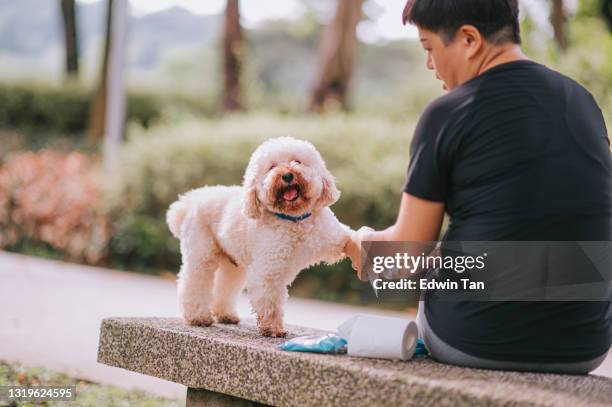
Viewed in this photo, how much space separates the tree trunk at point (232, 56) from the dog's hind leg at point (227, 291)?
13.9m

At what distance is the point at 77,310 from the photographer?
24.8 feet

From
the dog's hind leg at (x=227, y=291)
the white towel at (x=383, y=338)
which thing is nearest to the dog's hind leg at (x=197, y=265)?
the dog's hind leg at (x=227, y=291)

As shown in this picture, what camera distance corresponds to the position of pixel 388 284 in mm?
3160

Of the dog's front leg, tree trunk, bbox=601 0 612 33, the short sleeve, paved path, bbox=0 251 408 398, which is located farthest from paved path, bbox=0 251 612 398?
tree trunk, bbox=601 0 612 33

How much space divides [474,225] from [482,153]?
24 centimetres

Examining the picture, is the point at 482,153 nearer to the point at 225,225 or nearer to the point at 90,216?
the point at 225,225

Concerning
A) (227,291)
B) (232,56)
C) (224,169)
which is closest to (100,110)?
(232,56)

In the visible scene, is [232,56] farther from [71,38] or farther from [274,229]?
[274,229]

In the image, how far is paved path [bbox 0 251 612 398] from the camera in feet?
17.6

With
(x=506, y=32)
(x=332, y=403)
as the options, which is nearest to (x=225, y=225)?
(x=332, y=403)

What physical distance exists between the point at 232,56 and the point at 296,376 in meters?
15.4

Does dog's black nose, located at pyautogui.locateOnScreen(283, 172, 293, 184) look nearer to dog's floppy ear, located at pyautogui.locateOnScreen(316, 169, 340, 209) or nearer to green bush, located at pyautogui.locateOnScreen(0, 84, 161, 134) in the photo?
dog's floppy ear, located at pyautogui.locateOnScreen(316, 169, 340, 209)

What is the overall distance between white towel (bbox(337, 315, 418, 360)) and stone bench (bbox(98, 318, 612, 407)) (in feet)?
0.14

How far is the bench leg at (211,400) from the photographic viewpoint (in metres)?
3.07
